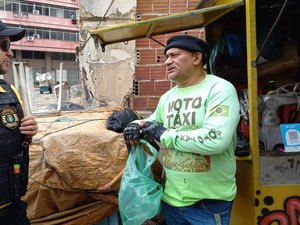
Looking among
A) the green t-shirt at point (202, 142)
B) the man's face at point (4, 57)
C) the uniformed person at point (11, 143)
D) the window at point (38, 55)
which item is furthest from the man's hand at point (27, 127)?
the window at point (38, 55)

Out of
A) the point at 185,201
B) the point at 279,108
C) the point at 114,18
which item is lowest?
the point at 185,201

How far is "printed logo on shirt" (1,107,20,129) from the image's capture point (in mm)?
1907

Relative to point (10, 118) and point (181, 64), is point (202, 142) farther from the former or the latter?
point (10, 118)

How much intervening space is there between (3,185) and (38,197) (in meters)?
0.75

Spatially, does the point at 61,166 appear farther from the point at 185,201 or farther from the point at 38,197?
the point at 185,201

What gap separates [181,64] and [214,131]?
19.0 inches

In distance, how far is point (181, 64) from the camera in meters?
2.08

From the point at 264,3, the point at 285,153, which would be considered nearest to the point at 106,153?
the point at 285,153

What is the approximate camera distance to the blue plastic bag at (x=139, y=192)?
216cm

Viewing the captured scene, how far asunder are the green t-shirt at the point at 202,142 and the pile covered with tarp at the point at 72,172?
66 cm

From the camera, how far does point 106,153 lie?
266 cm

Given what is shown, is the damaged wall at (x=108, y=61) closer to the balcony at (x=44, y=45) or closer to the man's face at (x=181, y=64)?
the man's face at (x=181, y=64)

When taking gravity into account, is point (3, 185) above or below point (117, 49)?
below

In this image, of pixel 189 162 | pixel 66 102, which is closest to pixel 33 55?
pixel 66 102
